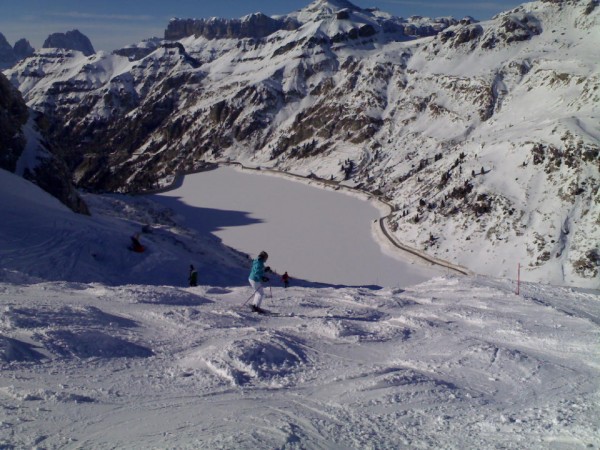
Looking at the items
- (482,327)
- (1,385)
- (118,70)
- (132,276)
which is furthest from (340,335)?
(118,70)

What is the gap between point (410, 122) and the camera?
90.0 meters

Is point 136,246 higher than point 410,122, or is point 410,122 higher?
point 410,122

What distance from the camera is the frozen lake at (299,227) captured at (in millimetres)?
39969

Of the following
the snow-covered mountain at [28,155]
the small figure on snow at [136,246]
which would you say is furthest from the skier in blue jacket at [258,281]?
the snow-covered mountain at [28,155]

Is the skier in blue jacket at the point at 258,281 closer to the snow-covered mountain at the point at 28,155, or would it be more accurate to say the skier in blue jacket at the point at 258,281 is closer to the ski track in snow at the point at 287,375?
the ski track in snow at the point at 287,375

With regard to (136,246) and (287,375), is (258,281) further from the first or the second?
(136,246)

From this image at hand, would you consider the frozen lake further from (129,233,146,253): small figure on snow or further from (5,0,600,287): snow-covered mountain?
(129,233,146,253): small figure on snow

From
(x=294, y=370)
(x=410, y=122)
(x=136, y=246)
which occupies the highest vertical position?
(x=410, y=122)

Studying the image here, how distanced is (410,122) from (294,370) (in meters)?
87.2

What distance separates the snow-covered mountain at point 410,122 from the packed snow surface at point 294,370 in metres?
31.6

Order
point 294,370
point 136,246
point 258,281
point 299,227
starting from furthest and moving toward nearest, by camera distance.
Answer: point 299,227
point 136,246
point 258,281
point 294,370

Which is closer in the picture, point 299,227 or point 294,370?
point 294,370

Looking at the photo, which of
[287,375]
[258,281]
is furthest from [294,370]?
[258,281]

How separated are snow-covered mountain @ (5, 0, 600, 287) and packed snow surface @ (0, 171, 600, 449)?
3158cm
